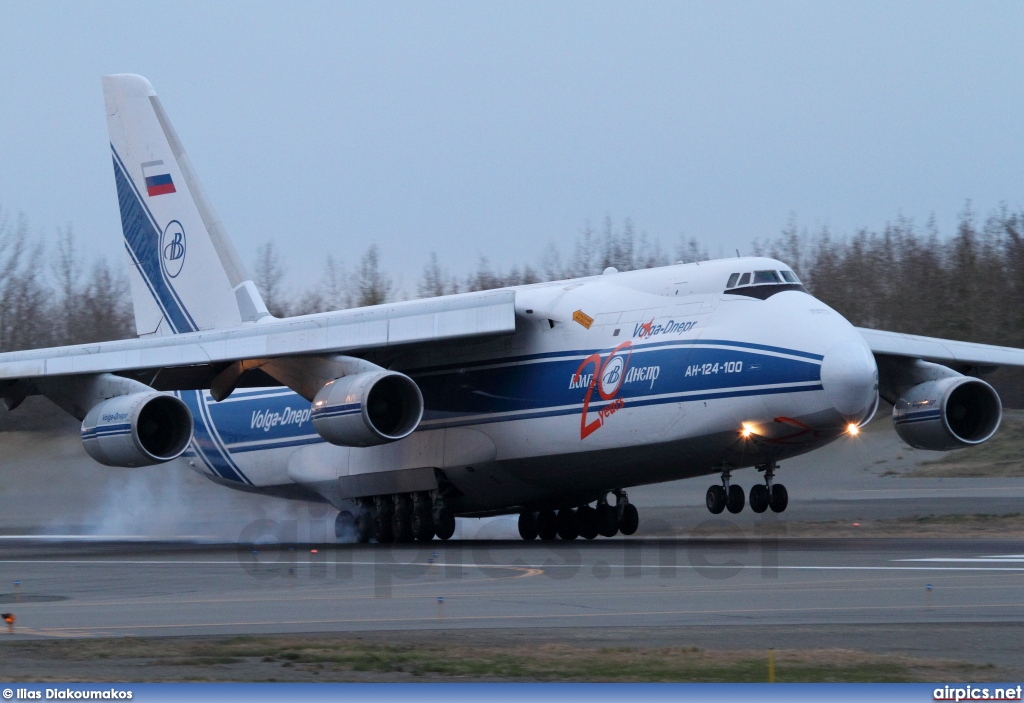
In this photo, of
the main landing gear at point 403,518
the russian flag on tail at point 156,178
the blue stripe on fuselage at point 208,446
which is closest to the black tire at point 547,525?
the main landing gear at point 403,518

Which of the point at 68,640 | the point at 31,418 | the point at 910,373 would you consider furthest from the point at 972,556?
the point at 31,418

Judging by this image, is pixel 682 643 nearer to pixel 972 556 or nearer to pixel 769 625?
pixel 769 625

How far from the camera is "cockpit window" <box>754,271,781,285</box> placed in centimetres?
1944

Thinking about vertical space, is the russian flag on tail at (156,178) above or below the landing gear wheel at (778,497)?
above

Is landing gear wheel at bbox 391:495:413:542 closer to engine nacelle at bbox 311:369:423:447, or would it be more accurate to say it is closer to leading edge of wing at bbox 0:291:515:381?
engine nacelle at bbox 311:369:423:447

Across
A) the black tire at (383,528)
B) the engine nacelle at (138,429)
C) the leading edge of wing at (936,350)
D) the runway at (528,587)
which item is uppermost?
the leading edge of wing at (936,350)

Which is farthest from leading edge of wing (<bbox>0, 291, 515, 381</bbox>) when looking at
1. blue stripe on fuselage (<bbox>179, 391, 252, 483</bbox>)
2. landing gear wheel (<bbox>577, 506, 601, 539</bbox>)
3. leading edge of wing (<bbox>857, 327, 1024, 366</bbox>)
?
leading edge of wing (<bbox>857, 327, 1024, 366</bbox>)

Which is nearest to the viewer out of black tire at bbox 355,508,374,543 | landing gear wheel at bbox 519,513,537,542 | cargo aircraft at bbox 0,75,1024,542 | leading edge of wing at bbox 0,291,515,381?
cargo aircraft at bbox 0,75,1024,542

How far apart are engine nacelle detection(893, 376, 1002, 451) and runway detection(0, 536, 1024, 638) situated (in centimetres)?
232

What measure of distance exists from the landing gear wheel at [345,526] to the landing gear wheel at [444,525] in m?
2.02

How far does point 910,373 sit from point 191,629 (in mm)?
14440

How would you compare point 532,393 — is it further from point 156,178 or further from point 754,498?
point 156,178

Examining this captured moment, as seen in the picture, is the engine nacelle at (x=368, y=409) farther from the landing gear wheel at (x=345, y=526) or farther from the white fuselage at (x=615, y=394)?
the landing gear wheel at (x=345, y=526)

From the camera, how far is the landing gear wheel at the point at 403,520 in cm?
2233
